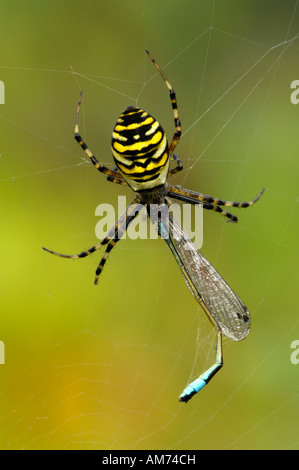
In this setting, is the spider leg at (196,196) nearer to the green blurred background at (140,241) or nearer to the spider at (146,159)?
the spider at (146,159)

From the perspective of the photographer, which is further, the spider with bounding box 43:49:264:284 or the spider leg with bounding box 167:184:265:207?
the spider leg with bounding box 167:184:265:207

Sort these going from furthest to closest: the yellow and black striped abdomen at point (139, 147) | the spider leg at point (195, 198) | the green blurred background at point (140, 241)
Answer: the green blurred background at point (140, 241), the spider leg at point (195, 198), the yellow and black striped abdomen at point (139, 147)

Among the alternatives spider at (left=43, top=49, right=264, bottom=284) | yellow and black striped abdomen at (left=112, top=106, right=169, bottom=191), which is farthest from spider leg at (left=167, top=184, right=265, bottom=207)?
yellow and black striped abdomen at (left=112, top=106, right=169, bottom=191)

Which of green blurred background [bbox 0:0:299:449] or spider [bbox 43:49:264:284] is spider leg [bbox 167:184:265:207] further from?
green blurred background [bbox 0:0:299:449]

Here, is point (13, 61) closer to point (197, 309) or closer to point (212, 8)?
point (212, 8)

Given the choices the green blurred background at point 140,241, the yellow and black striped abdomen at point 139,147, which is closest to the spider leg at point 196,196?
the yellow and black striped abdomen at point 139,147

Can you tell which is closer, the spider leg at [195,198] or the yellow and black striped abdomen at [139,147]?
the yellow and black striped abdomen at [139,147]

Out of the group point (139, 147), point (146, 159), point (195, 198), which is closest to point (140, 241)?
point (195, 198)
